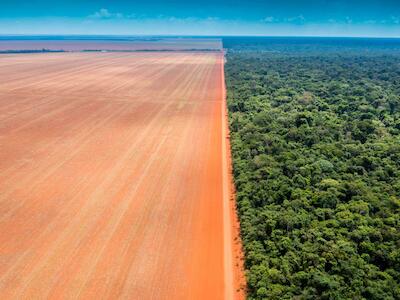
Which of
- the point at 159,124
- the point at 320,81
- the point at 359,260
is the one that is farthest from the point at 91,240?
the point at 320,81

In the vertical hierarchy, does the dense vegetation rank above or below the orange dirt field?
above

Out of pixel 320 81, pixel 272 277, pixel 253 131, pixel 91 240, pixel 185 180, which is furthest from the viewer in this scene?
pixel 320 81

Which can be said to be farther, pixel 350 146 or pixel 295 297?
pixel 350 146

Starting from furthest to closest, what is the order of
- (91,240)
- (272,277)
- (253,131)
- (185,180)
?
1. (253,131)
2. (185,180)
3. (91,240)
4. (272,277)

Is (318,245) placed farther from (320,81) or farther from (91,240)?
(320,81)

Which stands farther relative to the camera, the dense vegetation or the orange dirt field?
the orange dirt field
